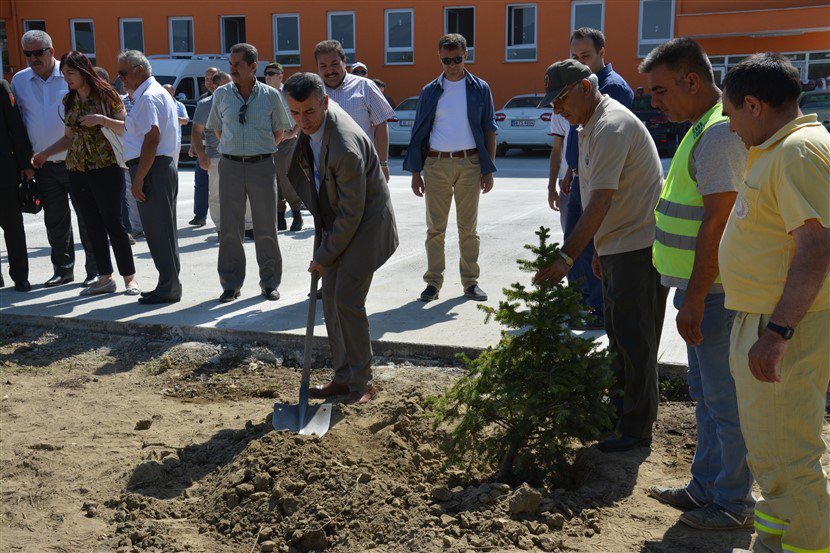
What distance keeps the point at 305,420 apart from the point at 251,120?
345cm

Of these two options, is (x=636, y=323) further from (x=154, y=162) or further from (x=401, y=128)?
Result: (x=401, y=128)

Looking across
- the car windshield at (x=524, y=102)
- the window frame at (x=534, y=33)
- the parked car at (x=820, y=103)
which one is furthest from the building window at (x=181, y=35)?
the parked car at (x=820, y=103)

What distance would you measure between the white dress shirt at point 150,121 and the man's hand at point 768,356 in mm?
5608

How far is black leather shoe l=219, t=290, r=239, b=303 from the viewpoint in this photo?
25.2 feet

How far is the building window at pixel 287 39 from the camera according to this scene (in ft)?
109

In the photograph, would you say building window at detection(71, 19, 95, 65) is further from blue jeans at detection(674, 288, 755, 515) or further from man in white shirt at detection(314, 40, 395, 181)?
blue jeans at detection(674, 288, 755, 515)

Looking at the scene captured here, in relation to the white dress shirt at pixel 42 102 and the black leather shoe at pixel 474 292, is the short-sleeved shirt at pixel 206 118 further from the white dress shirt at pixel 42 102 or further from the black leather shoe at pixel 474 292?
the black leather shoe at pixel 474 292

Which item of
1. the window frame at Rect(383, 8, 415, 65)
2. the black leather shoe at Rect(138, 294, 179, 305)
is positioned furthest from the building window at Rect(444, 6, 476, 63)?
the black leather shoe at Rect(138, 294, 179, 305)

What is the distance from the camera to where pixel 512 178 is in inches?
682

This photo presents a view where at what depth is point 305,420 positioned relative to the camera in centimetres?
492

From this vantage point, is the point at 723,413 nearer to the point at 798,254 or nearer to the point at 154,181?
the point at 798,254

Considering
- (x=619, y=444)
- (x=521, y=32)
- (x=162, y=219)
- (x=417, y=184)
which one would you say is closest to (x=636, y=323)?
(x=619, y=444)

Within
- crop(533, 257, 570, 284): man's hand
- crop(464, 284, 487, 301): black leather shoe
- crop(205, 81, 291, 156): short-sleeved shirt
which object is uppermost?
crop(205, 81, 291, 156): short-sleeved shirt

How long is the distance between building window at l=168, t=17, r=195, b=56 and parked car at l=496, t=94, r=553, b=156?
1589cm
